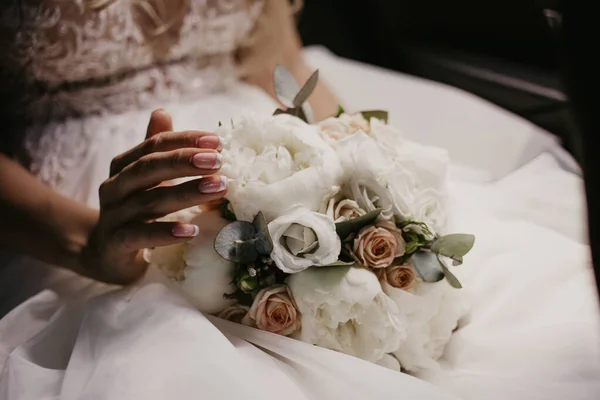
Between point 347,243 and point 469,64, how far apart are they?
106cm

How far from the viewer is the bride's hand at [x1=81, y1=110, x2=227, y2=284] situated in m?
0.56

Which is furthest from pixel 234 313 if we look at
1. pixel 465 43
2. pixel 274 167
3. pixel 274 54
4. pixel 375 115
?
pixel 465 43

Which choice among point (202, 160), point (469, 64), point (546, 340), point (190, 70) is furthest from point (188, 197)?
point (469, 64)

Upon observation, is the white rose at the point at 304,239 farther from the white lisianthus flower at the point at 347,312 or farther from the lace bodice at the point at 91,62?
the lace bodice at the point at 91,62

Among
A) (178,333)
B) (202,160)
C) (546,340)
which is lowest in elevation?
(546,340)

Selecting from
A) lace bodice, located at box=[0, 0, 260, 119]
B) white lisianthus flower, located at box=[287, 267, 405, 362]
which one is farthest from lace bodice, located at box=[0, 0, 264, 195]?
white lisianthus flower, located at box=[287, 267, 405, 362]

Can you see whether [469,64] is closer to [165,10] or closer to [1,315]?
[165,10]

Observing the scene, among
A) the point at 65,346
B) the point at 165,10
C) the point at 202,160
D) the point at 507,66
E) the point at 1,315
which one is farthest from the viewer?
the point at 507,66

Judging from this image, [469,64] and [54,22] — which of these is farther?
[469,64]

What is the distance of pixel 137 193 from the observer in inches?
24.1

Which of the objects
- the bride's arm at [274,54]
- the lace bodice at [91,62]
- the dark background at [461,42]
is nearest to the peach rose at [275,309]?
the lace bodice at [91,62]

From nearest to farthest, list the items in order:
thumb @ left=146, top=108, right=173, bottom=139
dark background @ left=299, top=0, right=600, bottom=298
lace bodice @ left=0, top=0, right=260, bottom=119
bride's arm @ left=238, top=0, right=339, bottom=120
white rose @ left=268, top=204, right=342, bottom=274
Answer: white rose @ left=268, top=204, right=342, bottom=274, thumb @ left=146, top=108, right=173, bottom=139, lace bodice @ left=0, top=0, right=260, bottom=119, bride's arm @ left=238, top=0, right=339, bottom=120, dark background @ left=299, top=0, right=600, bottom=298

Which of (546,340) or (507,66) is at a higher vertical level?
(546,340)

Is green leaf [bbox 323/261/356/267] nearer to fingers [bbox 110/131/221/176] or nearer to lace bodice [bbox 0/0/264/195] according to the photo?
fingers [bbox 110/131/221/176]
